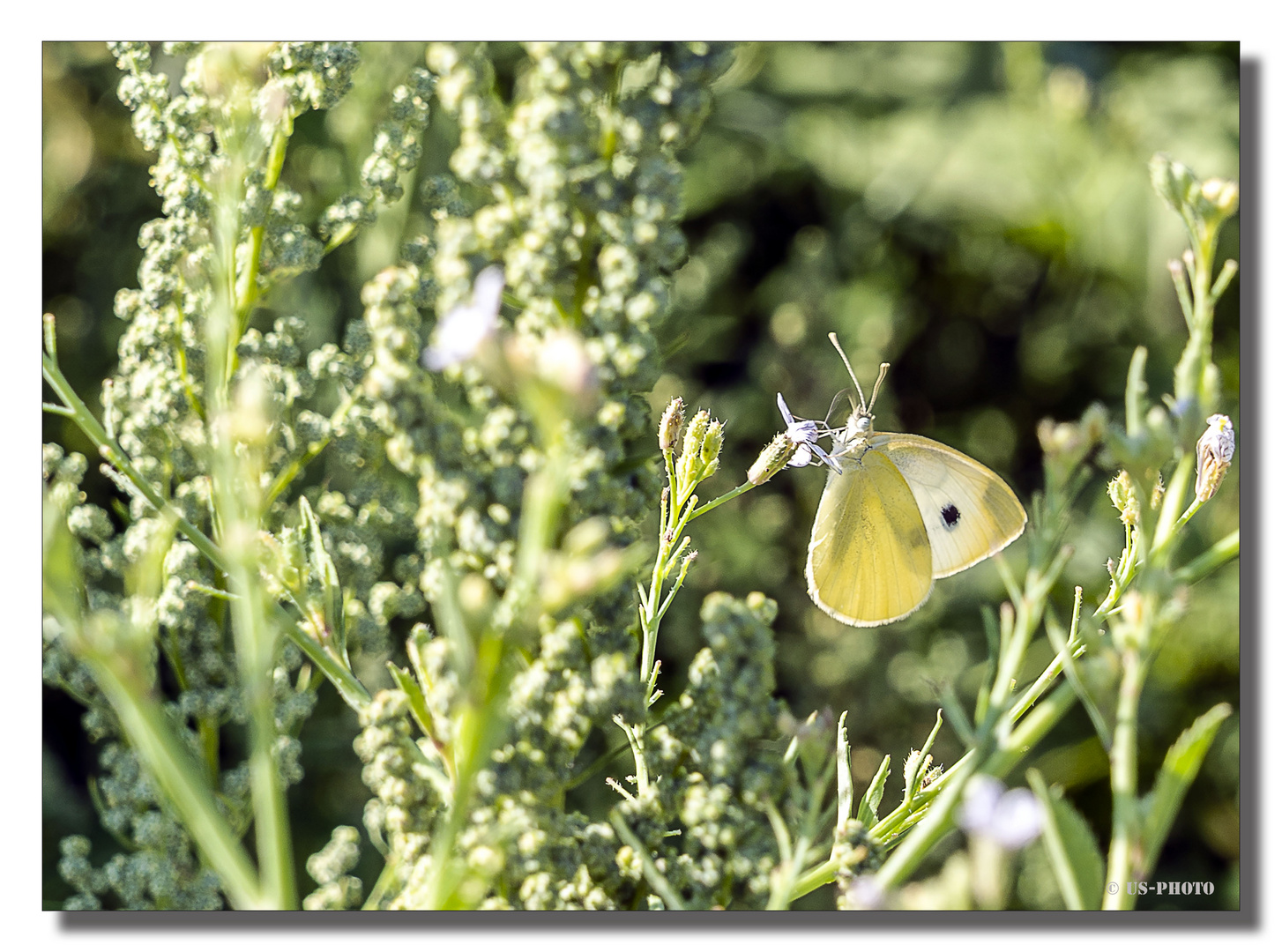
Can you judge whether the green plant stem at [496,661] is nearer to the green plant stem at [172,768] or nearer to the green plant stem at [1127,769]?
the green plant stem at [172,768]

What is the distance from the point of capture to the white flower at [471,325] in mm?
568

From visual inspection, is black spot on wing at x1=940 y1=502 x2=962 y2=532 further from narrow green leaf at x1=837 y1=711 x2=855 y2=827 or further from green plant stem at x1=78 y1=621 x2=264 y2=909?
green plant stem at x1=78 y1=621 x2=264 y2=909

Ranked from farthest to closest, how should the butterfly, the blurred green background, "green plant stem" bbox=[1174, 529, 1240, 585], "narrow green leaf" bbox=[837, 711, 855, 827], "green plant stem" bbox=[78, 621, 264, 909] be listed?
the blurred green background → the butterfly → "narrow green leaf" bbox=[837, 711, 855, 827] → "green plant stem" bbox=[1174, 529, 1240, 585] → "green plant stem" bbox=[78, 621, 264, 909]

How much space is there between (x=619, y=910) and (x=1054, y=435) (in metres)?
0.43

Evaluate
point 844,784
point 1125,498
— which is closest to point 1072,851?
point 844,784

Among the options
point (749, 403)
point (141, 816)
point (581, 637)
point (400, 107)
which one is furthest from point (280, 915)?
point (749, 403)

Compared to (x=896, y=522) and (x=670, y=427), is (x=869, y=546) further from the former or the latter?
(x=670, y=427)

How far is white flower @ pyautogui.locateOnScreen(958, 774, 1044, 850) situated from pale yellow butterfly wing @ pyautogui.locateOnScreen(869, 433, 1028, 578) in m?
0.68

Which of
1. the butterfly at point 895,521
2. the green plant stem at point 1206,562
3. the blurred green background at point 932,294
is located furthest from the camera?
the blurred green background at point 932,294

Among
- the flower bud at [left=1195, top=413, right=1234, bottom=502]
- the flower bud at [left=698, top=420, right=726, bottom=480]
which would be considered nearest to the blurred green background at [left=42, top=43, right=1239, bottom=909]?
the flower bud at [left=698, top=420, right=726, bottom=480]

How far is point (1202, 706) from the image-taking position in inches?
68.7

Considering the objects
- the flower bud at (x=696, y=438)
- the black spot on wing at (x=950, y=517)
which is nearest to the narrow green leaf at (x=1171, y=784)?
the flower bud at (x=696, y=438)

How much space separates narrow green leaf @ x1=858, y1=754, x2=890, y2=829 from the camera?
2.68 ft

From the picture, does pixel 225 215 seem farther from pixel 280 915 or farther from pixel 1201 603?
pixel 1201 603
